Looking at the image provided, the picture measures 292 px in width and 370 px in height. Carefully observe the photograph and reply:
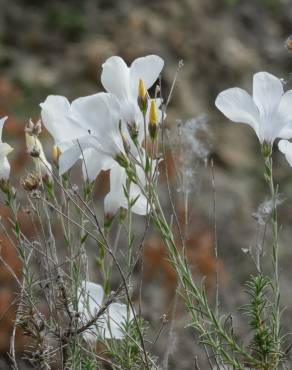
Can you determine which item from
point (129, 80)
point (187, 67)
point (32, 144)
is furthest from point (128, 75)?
point (187, 67)

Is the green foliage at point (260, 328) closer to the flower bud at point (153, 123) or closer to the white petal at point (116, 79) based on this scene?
the flower bud at point (153, 123)

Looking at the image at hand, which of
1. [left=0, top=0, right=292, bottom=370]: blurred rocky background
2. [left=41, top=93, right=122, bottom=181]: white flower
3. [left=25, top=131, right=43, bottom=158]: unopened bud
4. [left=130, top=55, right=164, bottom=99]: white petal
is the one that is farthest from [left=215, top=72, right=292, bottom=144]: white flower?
[left=0, top=0, right=292, bottom=370]: blurred rocky background

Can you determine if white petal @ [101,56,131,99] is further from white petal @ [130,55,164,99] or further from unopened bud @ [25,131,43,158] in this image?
unopened bud @ [25,131,43,158]

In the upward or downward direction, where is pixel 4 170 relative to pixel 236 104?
downward

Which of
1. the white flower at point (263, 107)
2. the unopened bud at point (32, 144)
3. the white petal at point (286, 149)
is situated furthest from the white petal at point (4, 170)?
the white petal at point (286, 149)

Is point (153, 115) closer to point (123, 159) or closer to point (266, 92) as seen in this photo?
point (123, 159)

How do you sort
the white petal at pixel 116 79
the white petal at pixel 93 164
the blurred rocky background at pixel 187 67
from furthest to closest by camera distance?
1. the blurred rocky background at pixel 187 67
2. the white petal at pixel 93 164
3. the white petal at pixel 116 79
